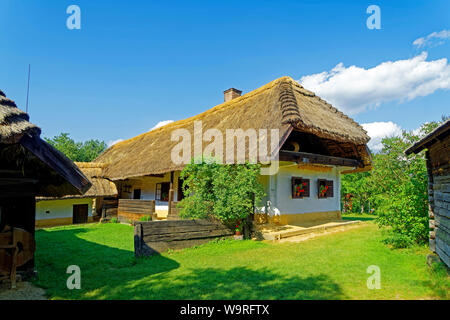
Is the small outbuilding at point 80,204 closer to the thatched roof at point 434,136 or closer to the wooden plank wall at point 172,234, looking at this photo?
the wooden plank wall at point 172,234

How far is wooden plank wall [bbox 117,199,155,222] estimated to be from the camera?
47.7 ft

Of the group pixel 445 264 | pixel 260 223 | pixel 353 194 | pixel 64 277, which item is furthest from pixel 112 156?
pixel 445 264

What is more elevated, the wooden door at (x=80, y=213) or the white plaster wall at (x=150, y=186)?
the white plaster wall at (x=150, y=186)

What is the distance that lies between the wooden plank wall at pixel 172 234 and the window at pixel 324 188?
5.39 meters

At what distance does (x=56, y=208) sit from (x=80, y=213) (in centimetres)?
147

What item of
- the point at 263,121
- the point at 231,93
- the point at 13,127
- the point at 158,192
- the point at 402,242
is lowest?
the point at 402,242

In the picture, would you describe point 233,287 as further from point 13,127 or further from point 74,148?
point 74,148

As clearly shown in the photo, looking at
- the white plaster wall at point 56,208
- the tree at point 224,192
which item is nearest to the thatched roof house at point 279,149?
the tree at point 224,192

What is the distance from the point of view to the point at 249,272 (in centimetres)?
569

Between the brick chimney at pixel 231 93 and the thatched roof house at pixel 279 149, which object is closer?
the thatched roof house at pixel 279 149

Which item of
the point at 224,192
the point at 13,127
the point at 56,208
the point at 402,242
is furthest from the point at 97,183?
the point at 402,242

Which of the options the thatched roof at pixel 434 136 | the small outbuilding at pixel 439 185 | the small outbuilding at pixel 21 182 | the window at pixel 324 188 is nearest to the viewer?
the thatched roof at pixel 434 136

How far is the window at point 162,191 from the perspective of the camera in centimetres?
1524
